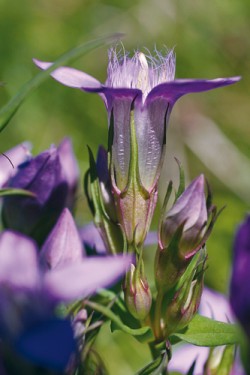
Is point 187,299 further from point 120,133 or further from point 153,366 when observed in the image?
point 120,133

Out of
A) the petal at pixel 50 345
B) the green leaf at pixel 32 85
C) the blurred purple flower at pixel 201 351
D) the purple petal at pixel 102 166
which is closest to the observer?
the petal at pixel 50 345

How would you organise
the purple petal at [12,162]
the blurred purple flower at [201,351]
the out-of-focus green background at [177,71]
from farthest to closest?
the out-of-focus green background at [177,71] < the blurred purple flower at [201,351] < the purple petal at [12,162]

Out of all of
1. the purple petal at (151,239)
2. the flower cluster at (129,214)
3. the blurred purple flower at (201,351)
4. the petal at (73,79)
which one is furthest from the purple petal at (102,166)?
the blurred purple flower at (201,351)

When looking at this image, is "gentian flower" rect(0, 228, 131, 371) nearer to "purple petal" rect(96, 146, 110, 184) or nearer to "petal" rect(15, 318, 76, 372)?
"petal" rect(15, 318, 76, 372)

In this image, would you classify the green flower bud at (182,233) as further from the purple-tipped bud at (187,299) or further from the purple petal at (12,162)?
the purple petal at (12,162)

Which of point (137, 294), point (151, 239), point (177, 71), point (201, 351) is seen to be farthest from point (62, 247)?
point (177, 71)

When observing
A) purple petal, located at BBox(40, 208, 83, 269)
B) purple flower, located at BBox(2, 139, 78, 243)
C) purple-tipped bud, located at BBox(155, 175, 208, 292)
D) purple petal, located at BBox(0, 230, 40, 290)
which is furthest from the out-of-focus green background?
purple petal, located at BBox(0, 230, 40, 290)
